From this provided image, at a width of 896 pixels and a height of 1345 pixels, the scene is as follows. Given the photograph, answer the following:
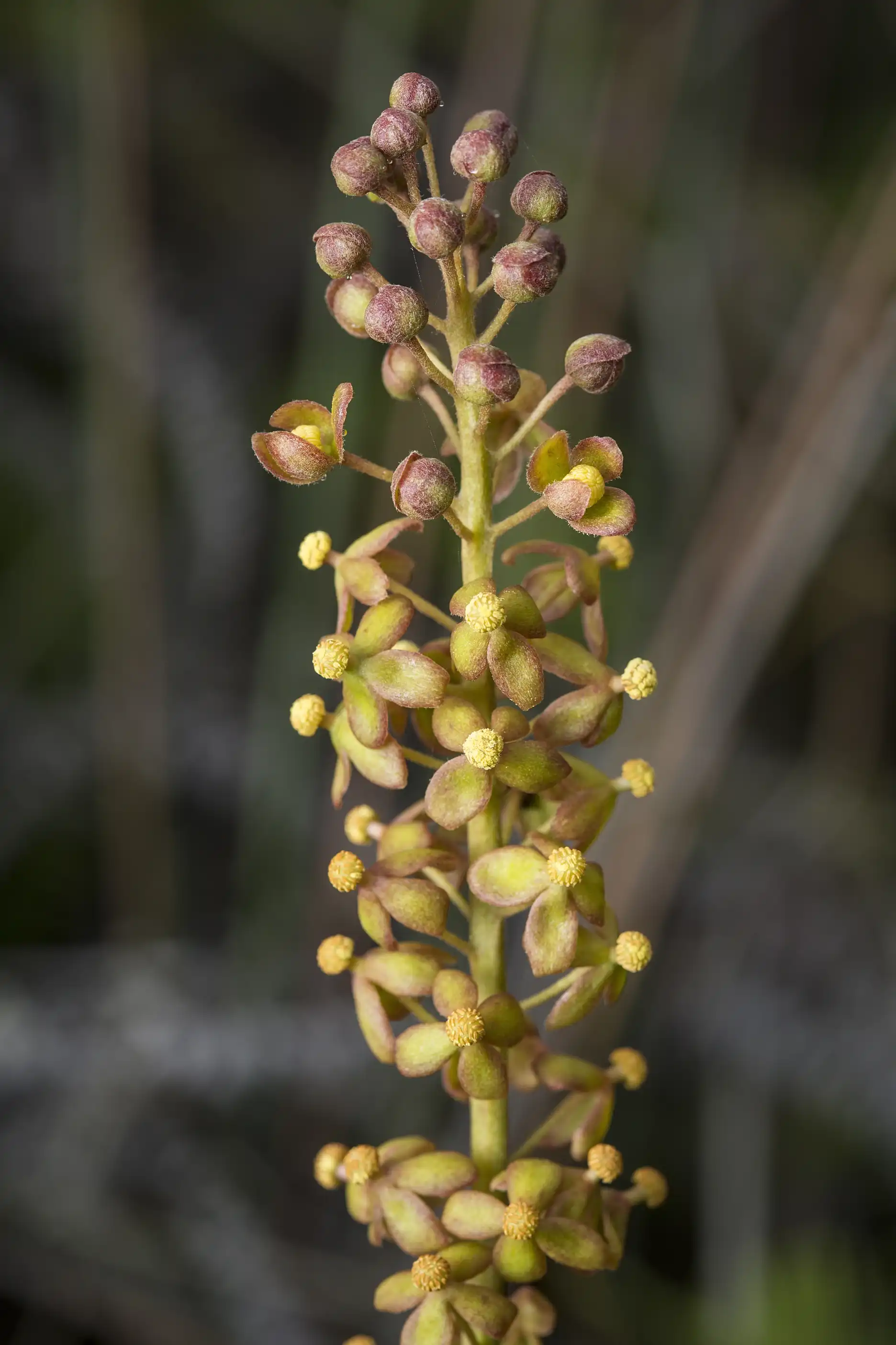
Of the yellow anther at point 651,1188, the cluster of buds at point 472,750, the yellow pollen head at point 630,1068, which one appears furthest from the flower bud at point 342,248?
the yellow anther at point 651,1188

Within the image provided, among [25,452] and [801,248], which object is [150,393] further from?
[801,248]

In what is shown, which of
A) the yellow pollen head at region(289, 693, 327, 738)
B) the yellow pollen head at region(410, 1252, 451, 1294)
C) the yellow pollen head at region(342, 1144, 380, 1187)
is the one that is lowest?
the yellow pollen head at region(410, 1252, 451, 1294)

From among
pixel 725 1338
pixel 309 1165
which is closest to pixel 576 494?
pixel 725 1338

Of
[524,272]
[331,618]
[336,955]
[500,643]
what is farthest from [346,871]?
[331,618]

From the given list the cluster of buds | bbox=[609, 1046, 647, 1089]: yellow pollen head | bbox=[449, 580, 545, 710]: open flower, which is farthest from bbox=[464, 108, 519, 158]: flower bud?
bbox=[609, 1046, 647, 1089]: yellow pollen head

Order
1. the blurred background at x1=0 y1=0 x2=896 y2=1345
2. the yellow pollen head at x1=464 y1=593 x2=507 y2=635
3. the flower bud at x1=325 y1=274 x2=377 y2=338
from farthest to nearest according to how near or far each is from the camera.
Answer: the blurred background at x1=0 y1=0 x2=896 y2=1345 → the flower bud at x1=325 y1=274 x2=377 y2=338 → the yellow pollen head at x1=464 y1=593 x2=507 y2=635

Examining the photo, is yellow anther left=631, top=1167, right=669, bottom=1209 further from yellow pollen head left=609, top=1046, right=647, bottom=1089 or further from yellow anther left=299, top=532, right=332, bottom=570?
yellow anther left=299, top=532, right=332, bottom=570

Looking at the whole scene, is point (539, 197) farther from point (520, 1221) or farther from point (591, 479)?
point (520, 1221)
